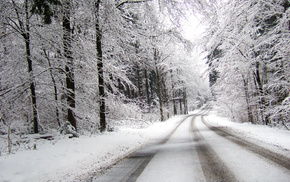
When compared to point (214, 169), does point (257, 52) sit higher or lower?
higher

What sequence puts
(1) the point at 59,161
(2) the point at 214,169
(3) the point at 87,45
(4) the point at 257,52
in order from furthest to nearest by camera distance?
1. (4) the point at 257,52
2. (3) the point at 87,45
3. (1) the point at 59,161
4. (2) the point at 214,169

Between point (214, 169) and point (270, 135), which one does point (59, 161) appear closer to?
point (214, 169)

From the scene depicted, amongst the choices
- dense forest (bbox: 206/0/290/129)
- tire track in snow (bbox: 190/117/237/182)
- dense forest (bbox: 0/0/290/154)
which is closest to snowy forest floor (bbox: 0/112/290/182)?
dense forest (bbox: 0/0/290/154)

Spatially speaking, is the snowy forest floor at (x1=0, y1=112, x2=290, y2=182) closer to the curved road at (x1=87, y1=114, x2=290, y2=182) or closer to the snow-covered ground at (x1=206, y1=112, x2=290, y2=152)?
the snow-covered ground at (x1=206, y1=112, x2=290, y2=152)

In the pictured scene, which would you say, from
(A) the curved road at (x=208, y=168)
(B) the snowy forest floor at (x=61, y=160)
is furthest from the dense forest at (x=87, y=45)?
(A) the curved road at (x=208, y=168)

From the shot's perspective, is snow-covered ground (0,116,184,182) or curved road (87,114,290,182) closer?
curved road (87,114,290,182)

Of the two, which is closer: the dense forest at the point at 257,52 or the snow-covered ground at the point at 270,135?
the snow-covered ground at the point at 270,135

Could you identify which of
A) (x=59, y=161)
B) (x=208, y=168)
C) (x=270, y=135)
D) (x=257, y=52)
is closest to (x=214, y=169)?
(x=208, y=168)

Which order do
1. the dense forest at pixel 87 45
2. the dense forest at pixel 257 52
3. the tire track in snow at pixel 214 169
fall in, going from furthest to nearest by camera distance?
the dense forest at pixel 257 52, the dense forest at pixel 87 45, the tire track in snow at pixel 214 169

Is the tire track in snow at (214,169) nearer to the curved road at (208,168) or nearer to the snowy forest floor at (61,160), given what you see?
the curved road at (208,168)

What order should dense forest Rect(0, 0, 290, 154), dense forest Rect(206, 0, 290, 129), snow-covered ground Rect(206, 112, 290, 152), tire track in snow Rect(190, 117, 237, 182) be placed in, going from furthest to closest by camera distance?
dense forest Rect(206, 0, 290, 129) < dense forest Rect(0, 0, 290, 154) < snow-covered ground Rect(206, 112, 290, 152) < tire track in snow Rect(190, 117, 237, 182)

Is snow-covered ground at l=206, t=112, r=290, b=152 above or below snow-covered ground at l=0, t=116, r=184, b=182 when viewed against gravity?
below

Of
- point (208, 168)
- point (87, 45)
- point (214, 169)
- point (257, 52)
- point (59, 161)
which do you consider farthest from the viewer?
point (257, 52)

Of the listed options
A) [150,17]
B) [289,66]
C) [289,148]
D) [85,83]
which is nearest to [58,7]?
[150,17]
